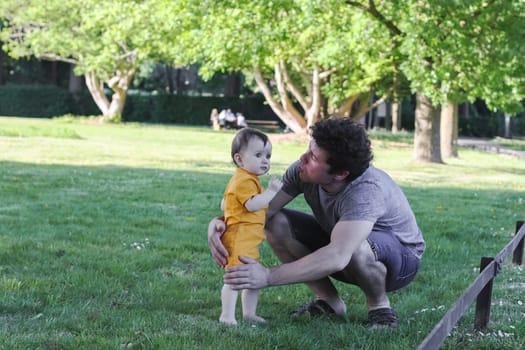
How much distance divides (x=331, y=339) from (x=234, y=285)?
3.36 ft

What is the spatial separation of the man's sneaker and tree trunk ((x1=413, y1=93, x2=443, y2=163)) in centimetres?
1683

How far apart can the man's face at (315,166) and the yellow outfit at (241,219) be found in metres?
0.49

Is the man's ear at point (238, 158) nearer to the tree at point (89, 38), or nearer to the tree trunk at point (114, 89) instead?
the tree at point (89, 38)

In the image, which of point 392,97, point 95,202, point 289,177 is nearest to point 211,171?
point 95,202

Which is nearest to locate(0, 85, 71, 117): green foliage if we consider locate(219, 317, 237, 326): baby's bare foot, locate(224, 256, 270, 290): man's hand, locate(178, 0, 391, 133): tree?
locate(178, 0, 391, 133): tree

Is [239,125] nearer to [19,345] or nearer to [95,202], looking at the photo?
[95,202]

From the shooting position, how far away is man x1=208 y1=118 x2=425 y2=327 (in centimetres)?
395

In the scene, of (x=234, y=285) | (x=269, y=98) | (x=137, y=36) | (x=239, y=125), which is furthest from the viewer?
(x=239, y=125)

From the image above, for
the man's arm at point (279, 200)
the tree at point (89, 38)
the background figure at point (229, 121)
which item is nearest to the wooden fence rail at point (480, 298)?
the man's arm at point (279, 200)

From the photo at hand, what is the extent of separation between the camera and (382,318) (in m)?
4.81

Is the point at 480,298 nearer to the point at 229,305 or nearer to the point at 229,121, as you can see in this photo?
the point at 229,305

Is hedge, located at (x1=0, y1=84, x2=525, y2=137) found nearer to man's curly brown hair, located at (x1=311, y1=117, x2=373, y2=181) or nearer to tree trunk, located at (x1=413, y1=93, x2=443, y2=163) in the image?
tree trunk, located at (x1=413, y1=93, x2=443, y2=163)

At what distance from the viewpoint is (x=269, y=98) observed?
1232 inches

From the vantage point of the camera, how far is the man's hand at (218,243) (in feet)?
15.3
